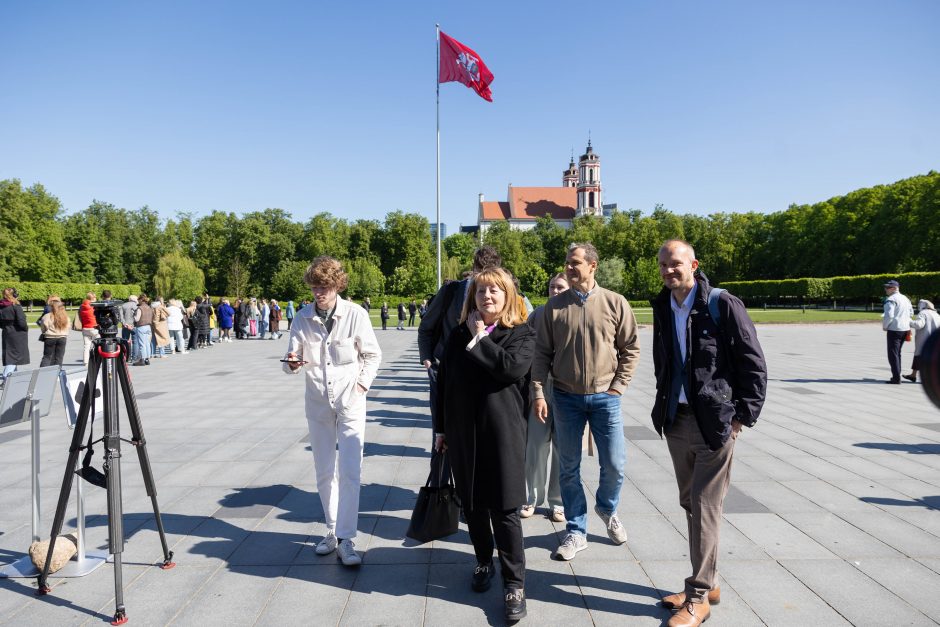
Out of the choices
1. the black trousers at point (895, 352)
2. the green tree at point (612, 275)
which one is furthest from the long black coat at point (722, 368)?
the green tree at point (612, 275)

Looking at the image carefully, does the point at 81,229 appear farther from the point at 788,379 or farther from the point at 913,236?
the point at 913,236

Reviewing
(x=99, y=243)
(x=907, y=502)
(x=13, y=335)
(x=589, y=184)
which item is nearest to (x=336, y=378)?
(x=907, y=502)

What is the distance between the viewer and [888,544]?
12.6ft

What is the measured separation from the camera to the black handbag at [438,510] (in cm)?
327

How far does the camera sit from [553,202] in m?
128

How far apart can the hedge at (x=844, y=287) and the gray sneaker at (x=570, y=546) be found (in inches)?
1908

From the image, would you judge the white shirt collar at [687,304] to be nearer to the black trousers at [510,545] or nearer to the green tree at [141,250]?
the black trousers at [510,545]

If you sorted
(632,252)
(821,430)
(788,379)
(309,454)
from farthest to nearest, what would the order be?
(632,252)
(788,379)
(821,430)
(309,454)

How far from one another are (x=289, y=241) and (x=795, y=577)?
258 ft

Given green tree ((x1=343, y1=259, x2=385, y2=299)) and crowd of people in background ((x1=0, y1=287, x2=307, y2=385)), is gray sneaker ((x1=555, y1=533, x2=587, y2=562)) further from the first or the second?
green tree ((x1=343, y1=259, x2=385, y2=299))

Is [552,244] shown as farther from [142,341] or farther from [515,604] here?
[515,604]

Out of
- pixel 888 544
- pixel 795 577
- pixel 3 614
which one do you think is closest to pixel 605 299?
pixel 795 577

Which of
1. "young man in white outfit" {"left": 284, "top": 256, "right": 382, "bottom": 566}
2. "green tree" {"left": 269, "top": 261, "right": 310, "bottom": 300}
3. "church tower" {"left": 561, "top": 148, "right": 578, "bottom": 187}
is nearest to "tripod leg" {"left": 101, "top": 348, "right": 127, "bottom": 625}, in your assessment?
"young man in white outfit" {"left": 284, "top": 256, "right": 382, "bottom": 566}

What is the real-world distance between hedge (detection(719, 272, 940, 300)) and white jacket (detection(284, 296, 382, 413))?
4927 centimetres
